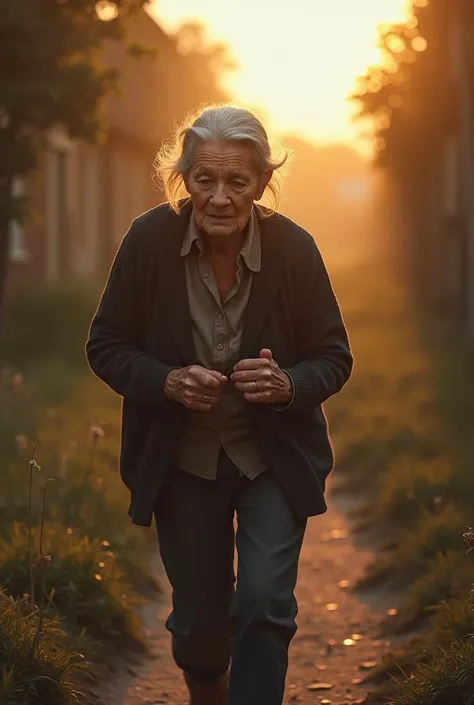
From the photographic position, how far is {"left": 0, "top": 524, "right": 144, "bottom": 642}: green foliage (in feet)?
18.0

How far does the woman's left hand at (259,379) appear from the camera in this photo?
152 inches

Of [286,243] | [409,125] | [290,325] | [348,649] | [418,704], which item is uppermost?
[409,125]

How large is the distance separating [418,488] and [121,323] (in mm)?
4156

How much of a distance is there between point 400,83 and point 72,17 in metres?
4.91

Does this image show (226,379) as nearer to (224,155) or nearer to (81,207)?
(224,155)

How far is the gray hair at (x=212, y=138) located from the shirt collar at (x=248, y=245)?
11 centimetres

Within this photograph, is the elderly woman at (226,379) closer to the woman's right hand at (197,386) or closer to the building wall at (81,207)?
the woman's right hand at (197,386)

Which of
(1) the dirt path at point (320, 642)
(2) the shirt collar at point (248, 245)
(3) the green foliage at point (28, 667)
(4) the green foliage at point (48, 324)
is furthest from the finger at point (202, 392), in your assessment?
(4) the green foliage at point (48, 324)

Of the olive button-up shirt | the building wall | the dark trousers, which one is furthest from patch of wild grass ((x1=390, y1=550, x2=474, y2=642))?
the building wall

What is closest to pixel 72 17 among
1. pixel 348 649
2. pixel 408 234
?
pixel 348 649

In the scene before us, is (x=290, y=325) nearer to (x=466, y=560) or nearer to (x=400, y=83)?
(x=466, y=560)

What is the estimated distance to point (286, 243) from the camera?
13.6 ft

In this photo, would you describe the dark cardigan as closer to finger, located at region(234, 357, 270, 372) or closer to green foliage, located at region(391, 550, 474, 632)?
finger, located at region(234, 357, 270, 372)

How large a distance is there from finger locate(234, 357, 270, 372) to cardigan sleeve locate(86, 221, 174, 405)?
330 mm
